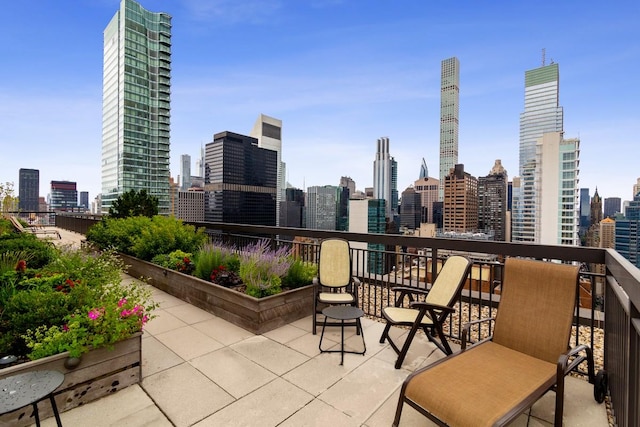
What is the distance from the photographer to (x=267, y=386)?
243cm

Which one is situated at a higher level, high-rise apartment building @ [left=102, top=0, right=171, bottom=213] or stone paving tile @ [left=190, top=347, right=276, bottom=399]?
high-rise apartment building @ [left=102, top=0, right=171, bottom=213]

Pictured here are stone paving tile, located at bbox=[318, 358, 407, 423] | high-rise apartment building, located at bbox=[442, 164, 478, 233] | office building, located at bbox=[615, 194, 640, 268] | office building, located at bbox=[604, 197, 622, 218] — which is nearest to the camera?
stone paving tile, located at bbox=[318, 358, 407, 423]

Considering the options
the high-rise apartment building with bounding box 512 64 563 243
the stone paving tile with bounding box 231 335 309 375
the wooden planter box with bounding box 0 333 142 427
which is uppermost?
the high-rise apartment building with bounding box 512 64 563 243

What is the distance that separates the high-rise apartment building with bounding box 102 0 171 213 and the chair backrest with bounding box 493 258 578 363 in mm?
63657

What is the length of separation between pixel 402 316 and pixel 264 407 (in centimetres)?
153

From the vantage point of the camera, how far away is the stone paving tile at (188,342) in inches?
119

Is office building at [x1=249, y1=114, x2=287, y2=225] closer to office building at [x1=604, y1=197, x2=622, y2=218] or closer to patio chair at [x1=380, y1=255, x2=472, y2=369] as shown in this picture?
office building at [x1=604, y1=197, x2=622, y2=218]

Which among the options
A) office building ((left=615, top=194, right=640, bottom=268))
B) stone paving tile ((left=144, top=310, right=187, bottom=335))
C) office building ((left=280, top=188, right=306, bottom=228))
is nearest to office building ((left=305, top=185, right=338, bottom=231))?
office building ((left=280, top=188, right=306, bottom=228))

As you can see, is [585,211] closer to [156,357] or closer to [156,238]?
[156,238]

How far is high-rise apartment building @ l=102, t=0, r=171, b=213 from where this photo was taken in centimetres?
5703

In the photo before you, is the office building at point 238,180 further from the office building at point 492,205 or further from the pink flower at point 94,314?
the pink flower at point 94,314

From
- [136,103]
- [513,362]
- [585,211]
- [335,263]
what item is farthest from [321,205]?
[513,362]

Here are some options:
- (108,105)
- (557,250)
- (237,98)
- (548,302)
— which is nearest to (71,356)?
(548,302)

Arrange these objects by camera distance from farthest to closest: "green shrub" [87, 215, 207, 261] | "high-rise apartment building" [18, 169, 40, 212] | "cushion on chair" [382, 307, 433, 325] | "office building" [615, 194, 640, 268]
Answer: "high-rise apartment building" [18, 169, 40, 212], "office building" [615, 194, 640, 268], "green shrub" [87, 215, 207, 261], "cushion on chair" [382, 307, 433, 325]
